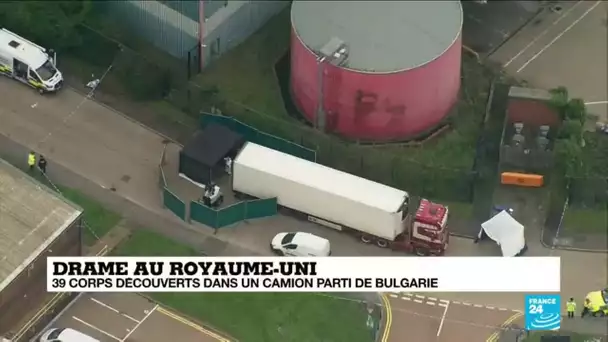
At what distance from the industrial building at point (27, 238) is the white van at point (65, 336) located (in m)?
1.78

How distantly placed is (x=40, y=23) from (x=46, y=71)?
11.6ft

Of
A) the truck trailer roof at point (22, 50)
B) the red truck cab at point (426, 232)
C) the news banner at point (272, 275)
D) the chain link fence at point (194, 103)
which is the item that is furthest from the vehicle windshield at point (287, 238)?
the truck trailer roof at point (22, 50)

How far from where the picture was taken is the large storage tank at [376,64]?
91.7m

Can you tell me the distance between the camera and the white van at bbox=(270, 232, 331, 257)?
8688 cm

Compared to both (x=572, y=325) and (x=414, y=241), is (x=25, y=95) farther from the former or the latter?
(x=572, y=325)

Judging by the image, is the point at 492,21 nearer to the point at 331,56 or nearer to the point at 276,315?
the point at 331,56

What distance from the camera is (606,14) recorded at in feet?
349

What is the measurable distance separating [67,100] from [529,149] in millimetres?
30281

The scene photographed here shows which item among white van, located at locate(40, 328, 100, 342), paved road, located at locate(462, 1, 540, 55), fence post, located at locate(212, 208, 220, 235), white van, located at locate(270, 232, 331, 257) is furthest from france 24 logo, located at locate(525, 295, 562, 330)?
white van, located at locate(40, 328, 100, 342)

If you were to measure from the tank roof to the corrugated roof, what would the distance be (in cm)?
1978

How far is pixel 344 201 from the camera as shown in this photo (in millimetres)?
87625

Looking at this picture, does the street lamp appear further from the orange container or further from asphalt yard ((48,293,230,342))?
asphalt yard ((48,293,230,342))

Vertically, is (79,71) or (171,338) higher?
(79,71)

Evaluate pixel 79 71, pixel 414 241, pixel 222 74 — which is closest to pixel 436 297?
pixel 414 241
